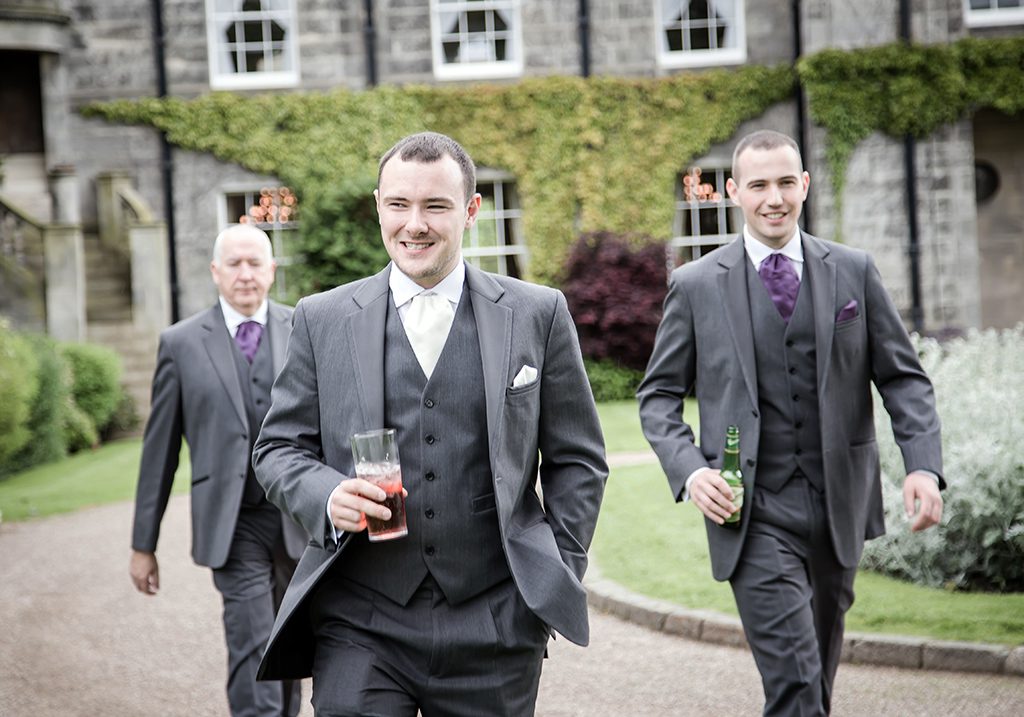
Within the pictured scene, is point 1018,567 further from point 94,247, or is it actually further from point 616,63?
point 94,247

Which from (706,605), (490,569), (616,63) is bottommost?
(706,605)

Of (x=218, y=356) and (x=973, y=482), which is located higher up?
(x=218, y=356)

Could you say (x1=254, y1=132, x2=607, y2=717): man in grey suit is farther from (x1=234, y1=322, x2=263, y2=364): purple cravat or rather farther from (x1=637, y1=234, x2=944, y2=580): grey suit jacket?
(x1=234, y1=322, x2=263, y2=364): purple cravat

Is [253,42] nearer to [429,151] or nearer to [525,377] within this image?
[429,151]

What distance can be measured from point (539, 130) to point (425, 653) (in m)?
18.3

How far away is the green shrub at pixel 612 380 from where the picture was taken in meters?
19.2

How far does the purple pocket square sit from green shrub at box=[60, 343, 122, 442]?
547 inches

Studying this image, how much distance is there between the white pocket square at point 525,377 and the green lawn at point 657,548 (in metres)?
3.99

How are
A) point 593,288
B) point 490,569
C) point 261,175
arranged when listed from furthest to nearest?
point 261,175 → point 593,288 → point 490,569

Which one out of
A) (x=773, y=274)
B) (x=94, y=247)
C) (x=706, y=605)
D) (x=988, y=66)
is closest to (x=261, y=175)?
(x=94, y=247)

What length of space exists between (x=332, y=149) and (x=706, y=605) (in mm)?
14665

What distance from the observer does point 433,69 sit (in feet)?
69.7

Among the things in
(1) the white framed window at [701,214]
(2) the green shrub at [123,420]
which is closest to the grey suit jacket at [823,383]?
(2) the green shrub at [123,420]

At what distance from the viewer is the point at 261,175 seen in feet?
69.4
